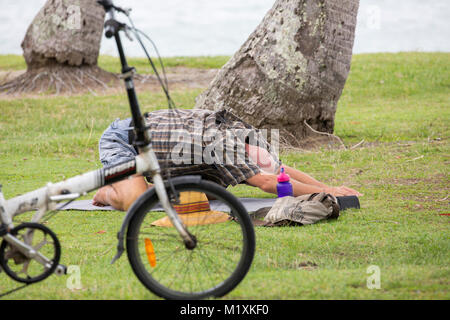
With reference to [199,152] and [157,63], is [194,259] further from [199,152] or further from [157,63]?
[157,63]

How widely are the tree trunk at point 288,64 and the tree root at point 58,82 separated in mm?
8260

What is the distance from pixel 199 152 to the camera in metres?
6.25

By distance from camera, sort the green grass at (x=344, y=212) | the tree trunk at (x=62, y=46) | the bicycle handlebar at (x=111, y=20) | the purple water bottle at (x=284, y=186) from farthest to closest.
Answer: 1. the tree trunk at (x=62, y=46)
2. the purple water bottle at (x=284, y=186)
3. the green grass at (x=344, y=212)
4. the bicycle handlebar at (x=111, y=20)

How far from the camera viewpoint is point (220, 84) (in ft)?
34.3

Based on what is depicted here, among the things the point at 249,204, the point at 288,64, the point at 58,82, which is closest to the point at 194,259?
the point at 249,204

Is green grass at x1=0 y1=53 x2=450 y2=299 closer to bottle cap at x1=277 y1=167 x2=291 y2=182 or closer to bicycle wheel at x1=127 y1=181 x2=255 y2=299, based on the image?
bicycle wheel at x1=127 y1=181 x2=255 y2=299

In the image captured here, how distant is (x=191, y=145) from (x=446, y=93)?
556 inches

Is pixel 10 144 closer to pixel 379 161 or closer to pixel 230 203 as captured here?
pixel 379 161

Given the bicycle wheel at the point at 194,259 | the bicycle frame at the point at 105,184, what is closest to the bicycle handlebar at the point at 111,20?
the bicycle frame at the point at 105,184

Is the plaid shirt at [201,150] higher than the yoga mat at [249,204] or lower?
higher

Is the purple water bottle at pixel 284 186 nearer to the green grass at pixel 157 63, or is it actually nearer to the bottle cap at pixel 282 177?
the bottle cap at pixel 282 177

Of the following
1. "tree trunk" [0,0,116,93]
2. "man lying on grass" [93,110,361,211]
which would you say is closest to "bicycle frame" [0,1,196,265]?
"man lying on grass" [93,110,361,211]

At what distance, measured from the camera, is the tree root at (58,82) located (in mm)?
17344

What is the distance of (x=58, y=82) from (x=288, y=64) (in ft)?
31.7
